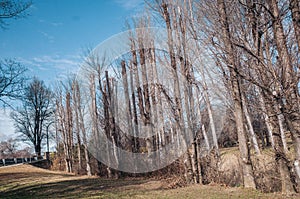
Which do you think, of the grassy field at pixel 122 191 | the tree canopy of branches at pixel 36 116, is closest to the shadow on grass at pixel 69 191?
the grassy field at pixel 122 191

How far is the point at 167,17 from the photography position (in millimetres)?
10938

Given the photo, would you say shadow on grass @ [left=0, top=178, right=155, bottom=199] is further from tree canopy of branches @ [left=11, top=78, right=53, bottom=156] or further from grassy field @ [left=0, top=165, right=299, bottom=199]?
tree canopy of branches @ [left=11, top=78, right=53, bottom=156]

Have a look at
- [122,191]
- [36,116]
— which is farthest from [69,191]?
[36,116]

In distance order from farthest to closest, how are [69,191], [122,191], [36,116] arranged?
[36,116], [69,191], [122,191]

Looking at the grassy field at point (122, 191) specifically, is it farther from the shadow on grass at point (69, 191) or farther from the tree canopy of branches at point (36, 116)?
the tree canopy of branches at point (36, 116)

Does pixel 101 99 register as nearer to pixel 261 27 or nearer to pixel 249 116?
pixel 249 116

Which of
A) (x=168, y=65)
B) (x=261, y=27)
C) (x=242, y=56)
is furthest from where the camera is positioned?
(x=168, y=65)

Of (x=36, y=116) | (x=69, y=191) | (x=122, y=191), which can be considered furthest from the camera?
(x=36, y=116)

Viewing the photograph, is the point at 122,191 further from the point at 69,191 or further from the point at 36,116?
the point at 36,116

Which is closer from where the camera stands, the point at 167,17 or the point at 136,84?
the point at 167,17

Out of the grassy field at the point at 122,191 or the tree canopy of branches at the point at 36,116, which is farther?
Result: the tree canopy of branches at the point at 36,116

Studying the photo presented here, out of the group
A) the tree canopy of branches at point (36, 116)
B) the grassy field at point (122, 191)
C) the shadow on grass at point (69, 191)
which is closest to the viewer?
the grassy field at point (122, 191)

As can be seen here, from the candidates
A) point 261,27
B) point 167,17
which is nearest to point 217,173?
point 261,27

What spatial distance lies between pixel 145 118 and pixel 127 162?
360 centimetres
